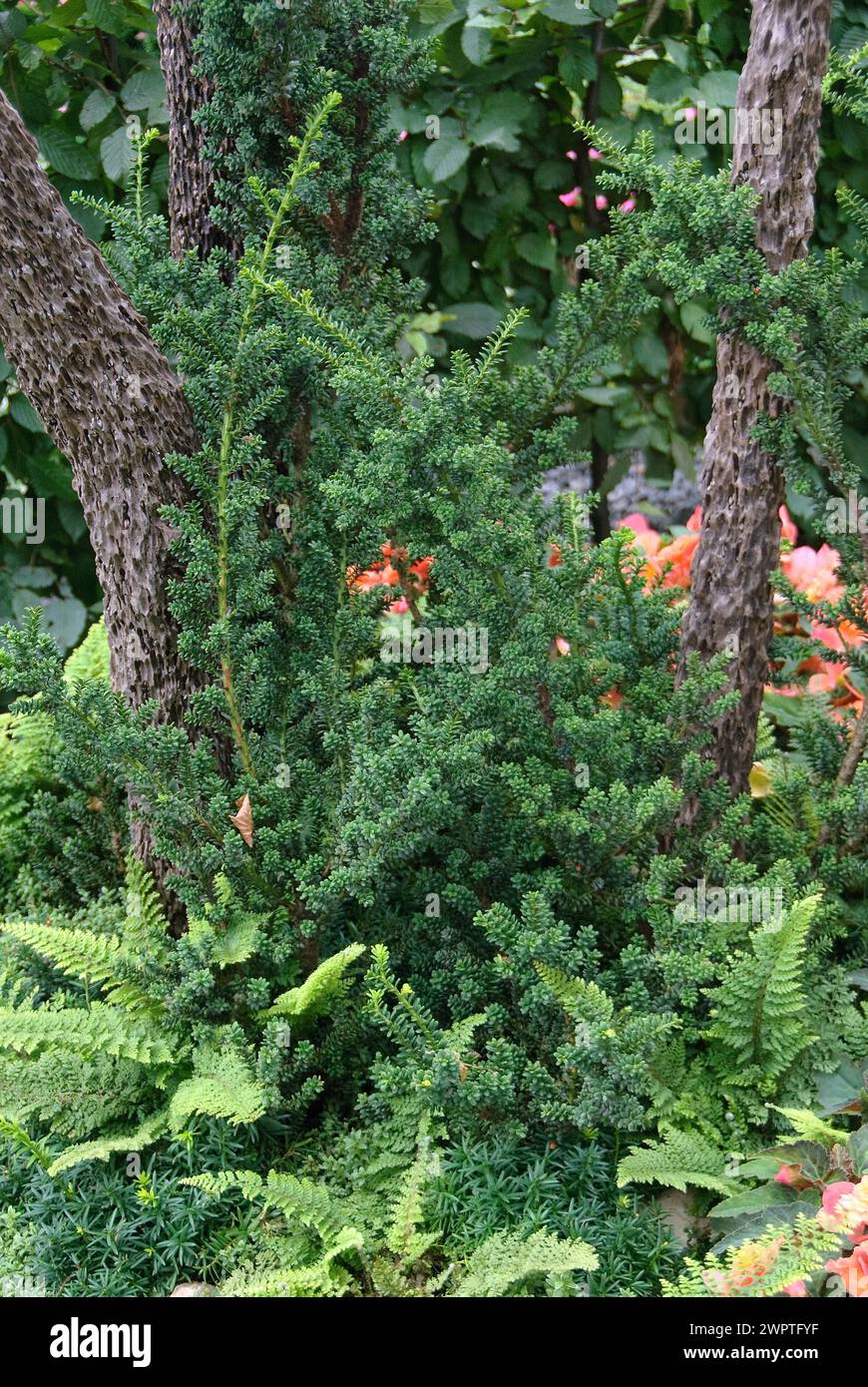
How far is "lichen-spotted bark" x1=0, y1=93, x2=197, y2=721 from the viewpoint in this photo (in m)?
2.69

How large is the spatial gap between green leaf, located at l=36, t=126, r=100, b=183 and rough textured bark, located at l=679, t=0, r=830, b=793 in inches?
87.4

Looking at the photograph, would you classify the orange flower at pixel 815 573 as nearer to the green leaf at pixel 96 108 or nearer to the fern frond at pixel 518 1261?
the fern frond at pixel 518 1261

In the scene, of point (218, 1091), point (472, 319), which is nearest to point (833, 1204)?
point (218, 1091)

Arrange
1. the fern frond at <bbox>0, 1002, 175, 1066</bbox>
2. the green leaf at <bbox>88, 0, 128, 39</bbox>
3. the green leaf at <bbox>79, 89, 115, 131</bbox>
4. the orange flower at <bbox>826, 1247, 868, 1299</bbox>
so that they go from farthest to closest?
the green leaf at <bbox>79, 89, 115, 131</bbox> → the green leaf at <bbox>88, 0, 128, 39</bbox> → the fern frond at <bbox>0, 1002, 175, 1066</bbox> → the orange flower at <bbox>826, 1247, 868, 1299</bbox>

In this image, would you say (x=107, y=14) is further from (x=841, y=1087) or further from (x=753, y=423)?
(x=841, y=1087)

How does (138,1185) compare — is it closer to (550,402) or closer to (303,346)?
(303,346)

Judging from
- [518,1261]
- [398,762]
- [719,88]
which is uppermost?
[719,88]

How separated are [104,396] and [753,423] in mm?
1443

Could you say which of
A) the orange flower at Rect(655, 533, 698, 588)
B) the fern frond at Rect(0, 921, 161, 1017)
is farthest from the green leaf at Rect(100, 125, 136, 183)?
the fern frond at Rect(0, 921, 161, 1017)

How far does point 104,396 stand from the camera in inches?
110

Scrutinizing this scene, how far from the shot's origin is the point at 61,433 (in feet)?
9.38

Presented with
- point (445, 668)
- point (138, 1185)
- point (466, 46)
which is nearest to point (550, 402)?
point (445, 668)

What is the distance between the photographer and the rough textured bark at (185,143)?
295 centimetres

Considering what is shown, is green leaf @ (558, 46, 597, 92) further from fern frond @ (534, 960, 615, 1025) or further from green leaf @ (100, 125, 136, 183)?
fern frond @ (534, 960, 615, 1025)
